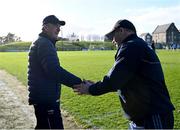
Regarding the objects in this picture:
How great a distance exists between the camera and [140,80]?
4.67 metres

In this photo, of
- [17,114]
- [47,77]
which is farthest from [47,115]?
[17,114]

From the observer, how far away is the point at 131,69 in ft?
15.2

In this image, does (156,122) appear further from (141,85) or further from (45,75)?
(45,75)

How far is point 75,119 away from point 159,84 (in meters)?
6.26

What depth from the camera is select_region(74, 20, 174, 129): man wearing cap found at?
465 cm

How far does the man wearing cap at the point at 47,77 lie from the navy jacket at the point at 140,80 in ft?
4.01

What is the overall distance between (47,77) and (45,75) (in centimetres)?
4

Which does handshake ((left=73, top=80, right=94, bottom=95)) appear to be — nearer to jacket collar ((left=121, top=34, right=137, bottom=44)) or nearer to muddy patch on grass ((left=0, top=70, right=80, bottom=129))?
jacket collar ((left=121, top=34, right=137, bottom=44))

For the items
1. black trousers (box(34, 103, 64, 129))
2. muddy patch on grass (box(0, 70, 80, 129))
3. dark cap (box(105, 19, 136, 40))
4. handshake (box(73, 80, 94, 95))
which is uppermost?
dark cap (box(105, 19, 136, 40))

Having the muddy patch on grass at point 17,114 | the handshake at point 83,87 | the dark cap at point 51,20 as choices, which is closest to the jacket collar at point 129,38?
the handshake at point 83,87

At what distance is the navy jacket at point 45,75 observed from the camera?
5.75m

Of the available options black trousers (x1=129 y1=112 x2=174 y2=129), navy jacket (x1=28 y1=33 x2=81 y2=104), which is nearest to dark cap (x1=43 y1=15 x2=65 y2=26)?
navy jacket (x1=28 y1=33 x2=81 y2=104)

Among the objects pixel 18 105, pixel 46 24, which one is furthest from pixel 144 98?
pixel 18 105

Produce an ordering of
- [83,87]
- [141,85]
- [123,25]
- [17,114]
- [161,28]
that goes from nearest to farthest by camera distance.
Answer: [141,85] → [123,25] → [83,87] → [17,114] → [161,28]
